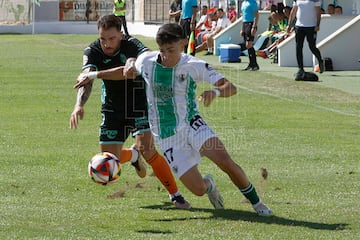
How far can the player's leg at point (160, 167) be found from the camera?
Result: 29.0ft

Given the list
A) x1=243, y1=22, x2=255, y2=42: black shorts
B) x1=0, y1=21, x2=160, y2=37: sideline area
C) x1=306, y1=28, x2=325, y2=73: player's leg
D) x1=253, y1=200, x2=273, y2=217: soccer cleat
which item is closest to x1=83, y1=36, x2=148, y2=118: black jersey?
x1=253, y1=200, x2=273, y2=217: soccer cleat

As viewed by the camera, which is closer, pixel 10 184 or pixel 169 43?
pixel 169 43

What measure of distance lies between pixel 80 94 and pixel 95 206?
3.47ft

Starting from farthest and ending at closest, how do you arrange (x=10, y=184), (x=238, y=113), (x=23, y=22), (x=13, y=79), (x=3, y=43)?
(x=23, y=22) < (x=3, y=43) < (x=13, y=79) < (x=238, y=113) < (x=10, y=184)

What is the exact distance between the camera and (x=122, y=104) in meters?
9.18

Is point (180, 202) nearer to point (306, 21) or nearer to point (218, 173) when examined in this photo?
point (218, 173)

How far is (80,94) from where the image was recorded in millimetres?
8992

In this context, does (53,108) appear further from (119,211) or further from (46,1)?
(46,1)

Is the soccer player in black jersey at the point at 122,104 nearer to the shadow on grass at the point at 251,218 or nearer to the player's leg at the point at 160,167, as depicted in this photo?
the player's leg at the point at 160,167

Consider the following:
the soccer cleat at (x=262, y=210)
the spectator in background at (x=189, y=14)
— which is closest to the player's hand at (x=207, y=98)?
the soccer cleat at (x=262, y=210)

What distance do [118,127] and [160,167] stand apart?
0.61 meters

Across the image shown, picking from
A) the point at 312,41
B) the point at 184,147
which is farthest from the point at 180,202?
the point at 312,41

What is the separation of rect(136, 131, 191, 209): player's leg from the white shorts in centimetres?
50

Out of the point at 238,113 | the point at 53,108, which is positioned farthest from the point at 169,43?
the point at 53,108
